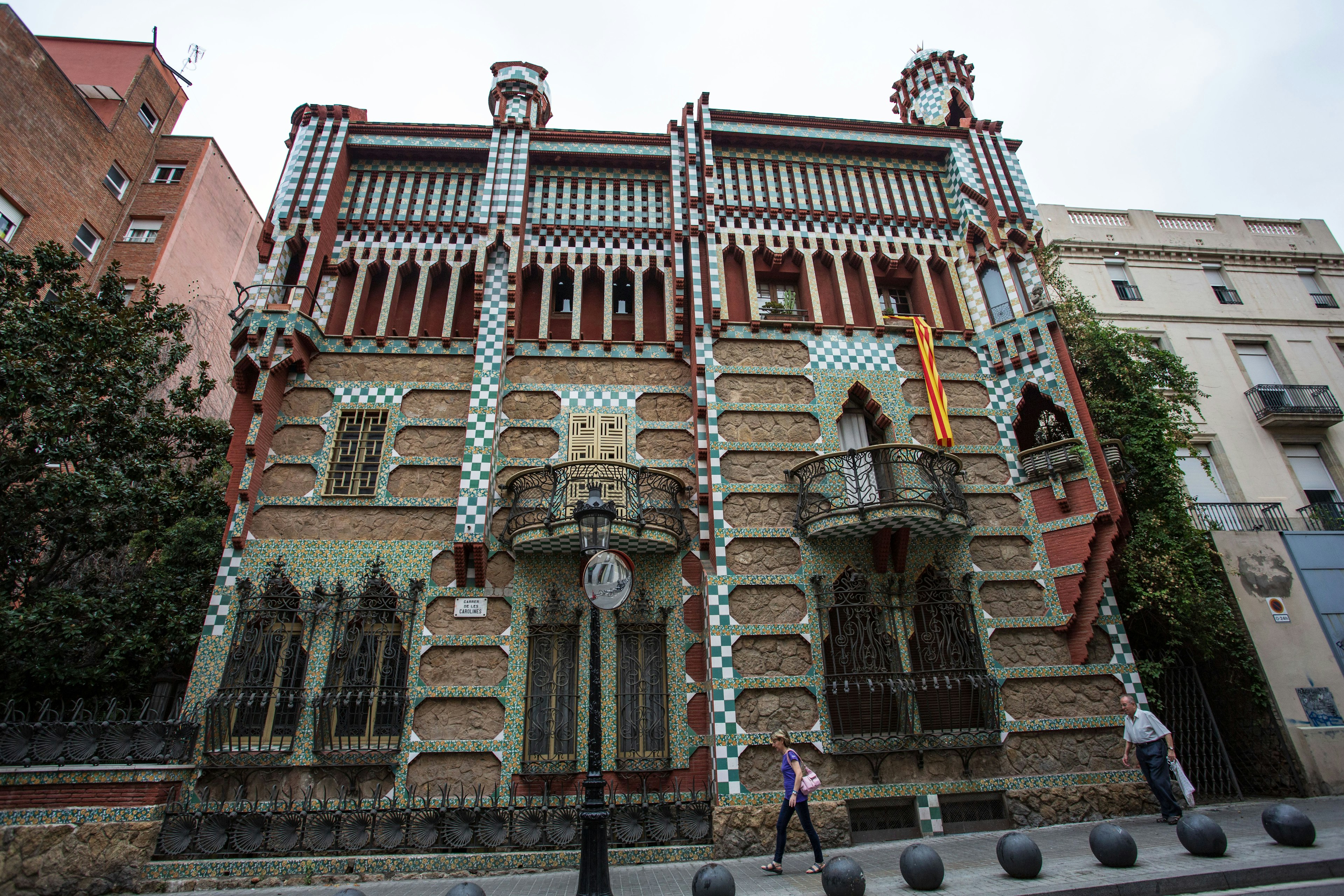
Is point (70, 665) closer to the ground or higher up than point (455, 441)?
closer to the ground

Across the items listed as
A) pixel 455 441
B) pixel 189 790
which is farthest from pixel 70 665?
pixel 455 441

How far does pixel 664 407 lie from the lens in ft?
46.3

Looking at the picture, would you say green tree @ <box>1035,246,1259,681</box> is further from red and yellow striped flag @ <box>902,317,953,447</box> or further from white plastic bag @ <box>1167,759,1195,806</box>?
red and yellow striped flag @ <box>902,317,953,447</box>

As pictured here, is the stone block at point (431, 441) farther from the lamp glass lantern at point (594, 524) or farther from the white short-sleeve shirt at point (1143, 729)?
the white short-sleeve shirt at point (1143, 729)

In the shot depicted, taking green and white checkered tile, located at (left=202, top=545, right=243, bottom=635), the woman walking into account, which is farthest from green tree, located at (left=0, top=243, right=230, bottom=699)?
the woman walking

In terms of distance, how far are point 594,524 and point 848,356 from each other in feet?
28.4

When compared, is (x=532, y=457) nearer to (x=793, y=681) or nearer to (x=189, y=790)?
(x=793, y=681)

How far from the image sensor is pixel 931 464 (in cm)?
1236

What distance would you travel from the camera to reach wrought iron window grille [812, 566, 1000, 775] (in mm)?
11211

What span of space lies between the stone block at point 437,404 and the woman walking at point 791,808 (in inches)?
346

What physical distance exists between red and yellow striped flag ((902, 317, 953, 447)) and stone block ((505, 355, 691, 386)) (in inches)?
196

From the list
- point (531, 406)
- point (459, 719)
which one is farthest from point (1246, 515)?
point (459, 719)

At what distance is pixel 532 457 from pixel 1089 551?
1063cm

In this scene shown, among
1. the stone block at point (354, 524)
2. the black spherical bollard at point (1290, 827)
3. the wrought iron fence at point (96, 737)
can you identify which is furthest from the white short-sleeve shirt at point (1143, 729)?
the wrought iron fence at point (96, 737)
